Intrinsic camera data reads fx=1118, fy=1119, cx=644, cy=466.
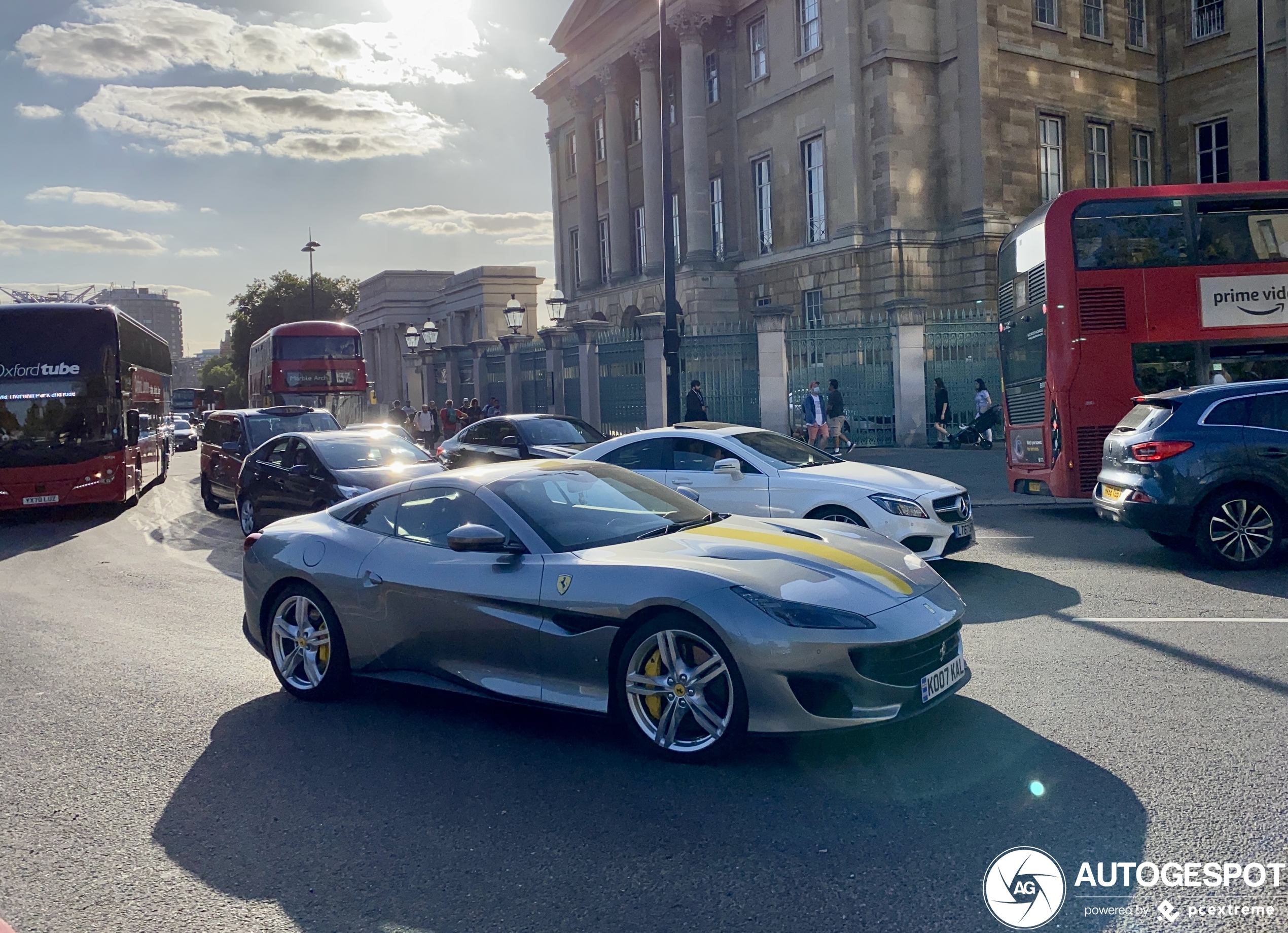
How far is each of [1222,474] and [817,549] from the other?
19.0 ft

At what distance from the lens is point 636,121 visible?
44.0 metres

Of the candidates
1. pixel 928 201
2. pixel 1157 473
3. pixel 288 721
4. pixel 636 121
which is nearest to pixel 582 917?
pixel 288 721

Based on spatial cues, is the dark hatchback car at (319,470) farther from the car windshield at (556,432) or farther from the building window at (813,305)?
the building window at (813,305)

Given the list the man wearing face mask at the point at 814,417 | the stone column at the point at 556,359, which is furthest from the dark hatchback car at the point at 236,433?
→ the stone column at the point at 556,359

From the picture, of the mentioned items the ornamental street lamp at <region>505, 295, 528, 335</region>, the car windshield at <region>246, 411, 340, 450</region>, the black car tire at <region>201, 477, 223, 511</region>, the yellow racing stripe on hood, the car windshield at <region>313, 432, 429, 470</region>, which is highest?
the ornamental street lamp at <region>505, 295, 528, 335</region>

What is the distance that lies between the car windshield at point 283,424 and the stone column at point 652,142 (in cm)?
2227

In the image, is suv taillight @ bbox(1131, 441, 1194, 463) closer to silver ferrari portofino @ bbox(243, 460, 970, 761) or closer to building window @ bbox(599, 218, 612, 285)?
silver ferrari portofino @ bbox(243, 460, 970, 761)

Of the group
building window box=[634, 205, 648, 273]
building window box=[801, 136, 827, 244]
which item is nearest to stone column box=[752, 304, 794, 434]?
building window box=[801, 136, 827, 244]

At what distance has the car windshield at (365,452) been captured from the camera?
12.9m

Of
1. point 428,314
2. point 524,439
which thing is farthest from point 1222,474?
point 428,314

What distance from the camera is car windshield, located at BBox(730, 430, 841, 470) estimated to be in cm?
1018

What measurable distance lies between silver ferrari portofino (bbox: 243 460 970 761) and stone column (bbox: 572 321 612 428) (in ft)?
75.1

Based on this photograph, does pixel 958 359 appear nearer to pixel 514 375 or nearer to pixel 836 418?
pixel 836 418

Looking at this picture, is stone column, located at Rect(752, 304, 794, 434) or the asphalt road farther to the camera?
stone column, located at Rect(752, 304, 794, 434)
